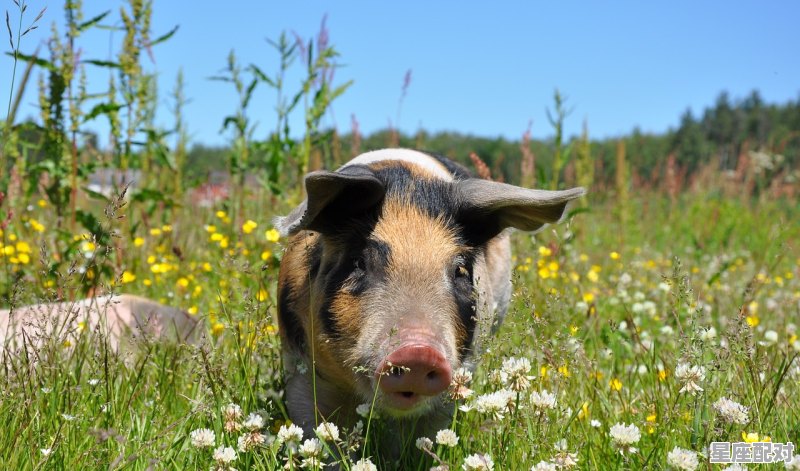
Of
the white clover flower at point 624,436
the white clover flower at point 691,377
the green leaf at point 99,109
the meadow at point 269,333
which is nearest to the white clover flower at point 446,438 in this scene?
the meadow at point 269,333

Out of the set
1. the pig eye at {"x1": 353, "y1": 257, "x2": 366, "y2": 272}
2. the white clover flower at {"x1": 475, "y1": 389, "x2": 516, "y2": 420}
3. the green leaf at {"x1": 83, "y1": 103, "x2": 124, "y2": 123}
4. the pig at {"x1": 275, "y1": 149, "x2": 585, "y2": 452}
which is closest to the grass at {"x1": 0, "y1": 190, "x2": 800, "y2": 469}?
the white clover flower at {"x1": 475, "y1": 389, "x2": 516, "y2": 420}

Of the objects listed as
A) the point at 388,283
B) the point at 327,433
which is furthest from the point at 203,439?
the point at 388,283

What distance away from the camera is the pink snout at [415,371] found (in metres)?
2.37

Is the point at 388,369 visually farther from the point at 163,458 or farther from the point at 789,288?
the point at 789,288

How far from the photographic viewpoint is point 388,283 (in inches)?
110

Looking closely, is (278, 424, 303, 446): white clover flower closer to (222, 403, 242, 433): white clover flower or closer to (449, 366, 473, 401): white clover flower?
(222, 403, 242, 433): white clover flower

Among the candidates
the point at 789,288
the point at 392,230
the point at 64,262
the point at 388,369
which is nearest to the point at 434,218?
the point at 392,230

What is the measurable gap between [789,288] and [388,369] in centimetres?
616

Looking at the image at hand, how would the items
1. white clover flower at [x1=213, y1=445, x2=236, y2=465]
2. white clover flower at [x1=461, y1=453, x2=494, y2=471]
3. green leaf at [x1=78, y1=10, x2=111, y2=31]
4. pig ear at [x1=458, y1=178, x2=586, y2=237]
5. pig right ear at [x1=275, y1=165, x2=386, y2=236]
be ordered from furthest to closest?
green leaf at [x1=78, y1=10, x2=111, y2=31]
pig ear at [x1=458, y1=178, x2=586, y2=237]
pig right ear at [x1=275, y1=165, x2=386, y2=236]
white clover flower at [x1=213, y1=445, x2=236, y2=465]
white clover flower at [x1=461, y1=453, x2=494, y2=471]

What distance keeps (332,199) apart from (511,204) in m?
0.72

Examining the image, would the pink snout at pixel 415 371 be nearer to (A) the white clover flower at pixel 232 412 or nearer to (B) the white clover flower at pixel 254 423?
(B) the white clover flower at pixel 254 423

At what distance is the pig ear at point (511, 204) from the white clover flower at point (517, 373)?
0.70 meters

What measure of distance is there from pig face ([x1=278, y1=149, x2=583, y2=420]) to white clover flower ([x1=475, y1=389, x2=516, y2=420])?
0.46ft

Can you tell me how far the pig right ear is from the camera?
2766mm
